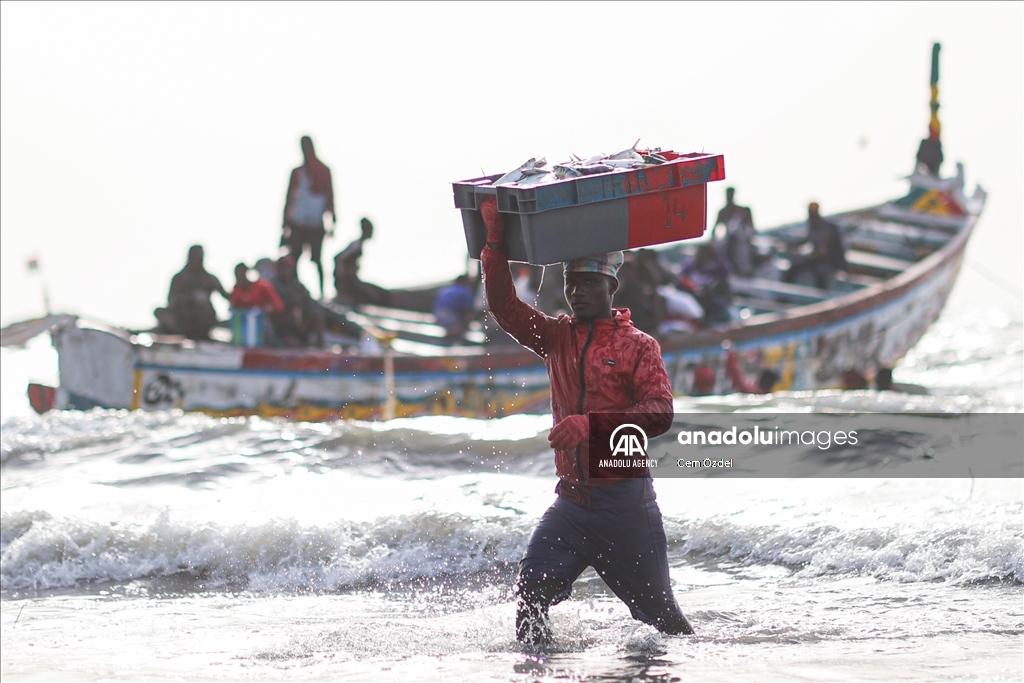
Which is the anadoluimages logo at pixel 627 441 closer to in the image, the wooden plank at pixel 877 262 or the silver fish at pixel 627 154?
the silver fish at pixel 627 154

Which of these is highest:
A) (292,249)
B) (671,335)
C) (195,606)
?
(292,249)

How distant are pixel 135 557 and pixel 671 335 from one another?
7.70 m

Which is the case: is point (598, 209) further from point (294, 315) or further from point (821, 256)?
point (821, 256)

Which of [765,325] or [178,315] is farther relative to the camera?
[765,325]

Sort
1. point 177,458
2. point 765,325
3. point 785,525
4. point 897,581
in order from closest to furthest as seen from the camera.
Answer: point 897,581 → point 785,525 → point 177,458 → point 765,325

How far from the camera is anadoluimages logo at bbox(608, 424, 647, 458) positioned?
485 centimetres

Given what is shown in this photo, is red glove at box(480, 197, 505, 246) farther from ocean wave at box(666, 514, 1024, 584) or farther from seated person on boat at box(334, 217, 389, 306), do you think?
seated person on boat at box(334, 217, 389, 306)

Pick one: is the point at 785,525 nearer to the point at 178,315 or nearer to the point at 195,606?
the point at 195,606

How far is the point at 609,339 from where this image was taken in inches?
197

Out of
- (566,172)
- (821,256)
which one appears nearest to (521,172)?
(566,172)

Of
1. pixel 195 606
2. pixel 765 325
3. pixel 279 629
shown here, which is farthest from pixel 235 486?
pixel 765 325

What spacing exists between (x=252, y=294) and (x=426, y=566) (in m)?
6.59

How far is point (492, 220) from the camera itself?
5.01 metres

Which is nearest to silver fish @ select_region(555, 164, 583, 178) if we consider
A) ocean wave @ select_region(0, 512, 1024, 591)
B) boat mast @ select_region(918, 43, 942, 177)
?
ocean wave @ select_region(0, 512, 1024, 591)
